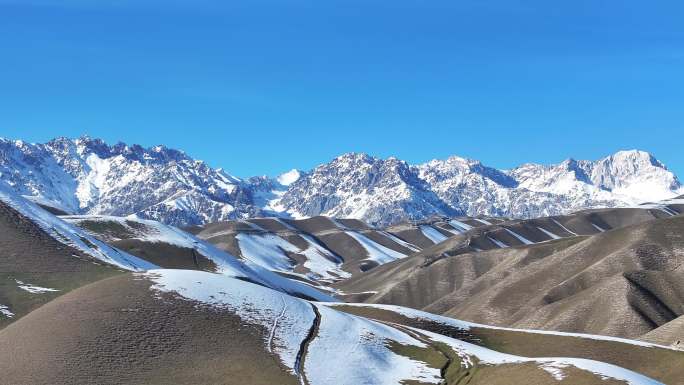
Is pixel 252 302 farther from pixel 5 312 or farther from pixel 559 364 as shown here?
pixel 559 364

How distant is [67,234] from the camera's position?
147m

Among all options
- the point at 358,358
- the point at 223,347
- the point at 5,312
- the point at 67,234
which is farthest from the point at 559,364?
the point at 67,234

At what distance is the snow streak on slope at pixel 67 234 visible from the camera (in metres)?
143

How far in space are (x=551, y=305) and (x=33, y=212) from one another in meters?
129

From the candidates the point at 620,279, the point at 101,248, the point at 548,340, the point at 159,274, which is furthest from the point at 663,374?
the point at 101,248

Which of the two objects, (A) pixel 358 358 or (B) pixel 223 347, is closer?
(B) pixel 223 347

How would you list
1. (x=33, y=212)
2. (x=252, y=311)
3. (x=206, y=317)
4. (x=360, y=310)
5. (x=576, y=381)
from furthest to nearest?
(x=33, y=212) → (x=360, y=310) → (x=252, y=311) → (x=206, y=317) → (x=576, y=381)

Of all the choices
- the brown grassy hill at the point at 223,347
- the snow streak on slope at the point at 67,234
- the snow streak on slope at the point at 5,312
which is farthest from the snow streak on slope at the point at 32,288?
the snow streak on slope at the point at 67,234

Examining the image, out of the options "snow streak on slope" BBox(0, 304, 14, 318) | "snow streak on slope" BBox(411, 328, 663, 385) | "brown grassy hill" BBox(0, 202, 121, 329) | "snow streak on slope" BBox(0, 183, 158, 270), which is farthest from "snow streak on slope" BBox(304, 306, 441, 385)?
"snow streak on slope" BBox(0, 183, 158, 270)

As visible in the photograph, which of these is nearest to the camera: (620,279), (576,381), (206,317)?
(576,381)

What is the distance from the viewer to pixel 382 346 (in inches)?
3752

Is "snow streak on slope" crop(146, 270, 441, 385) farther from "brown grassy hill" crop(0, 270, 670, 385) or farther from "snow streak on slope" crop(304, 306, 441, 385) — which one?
"brown grassy hill" crop(0, 270, 670, 385)

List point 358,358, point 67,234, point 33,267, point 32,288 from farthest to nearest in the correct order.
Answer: point 67,234 → point 33,267 → point 32,288 → point 358,358

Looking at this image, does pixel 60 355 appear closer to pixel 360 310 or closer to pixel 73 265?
pixel 73 265
